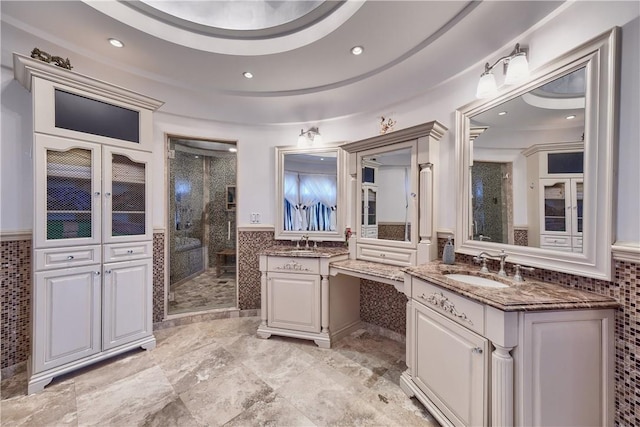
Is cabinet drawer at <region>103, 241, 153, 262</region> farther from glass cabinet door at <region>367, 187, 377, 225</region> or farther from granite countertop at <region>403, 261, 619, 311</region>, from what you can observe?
granite countertop at <region>403, 261, 619, 311</region>

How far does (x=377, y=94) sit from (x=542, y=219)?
1.78 metres

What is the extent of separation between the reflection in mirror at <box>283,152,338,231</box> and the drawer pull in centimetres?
142

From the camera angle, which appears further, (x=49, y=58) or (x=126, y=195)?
(x=126, y=195)

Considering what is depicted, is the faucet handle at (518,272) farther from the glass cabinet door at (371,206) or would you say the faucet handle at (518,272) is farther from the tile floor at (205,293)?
the tile floor at (205,293)

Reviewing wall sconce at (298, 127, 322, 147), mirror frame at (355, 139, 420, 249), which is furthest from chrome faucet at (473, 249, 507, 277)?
wall sconce at (298, 127, 322, 147)

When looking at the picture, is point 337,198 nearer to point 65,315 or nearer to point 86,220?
point 86,220

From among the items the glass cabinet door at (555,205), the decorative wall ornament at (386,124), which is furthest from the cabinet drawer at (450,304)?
the decorative wall ornament at (386,124)

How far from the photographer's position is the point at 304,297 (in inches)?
93.1

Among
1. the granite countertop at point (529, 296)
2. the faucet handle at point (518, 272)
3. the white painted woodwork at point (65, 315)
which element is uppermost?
the faucet handle at point (518, 272)

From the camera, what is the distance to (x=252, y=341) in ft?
7.89

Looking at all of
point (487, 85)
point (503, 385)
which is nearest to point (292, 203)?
point (487, 85)

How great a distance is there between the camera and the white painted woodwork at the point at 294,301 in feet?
7.67

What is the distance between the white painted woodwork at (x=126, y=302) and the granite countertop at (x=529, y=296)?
2435 millimetres

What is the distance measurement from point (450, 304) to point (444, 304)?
45 mm
